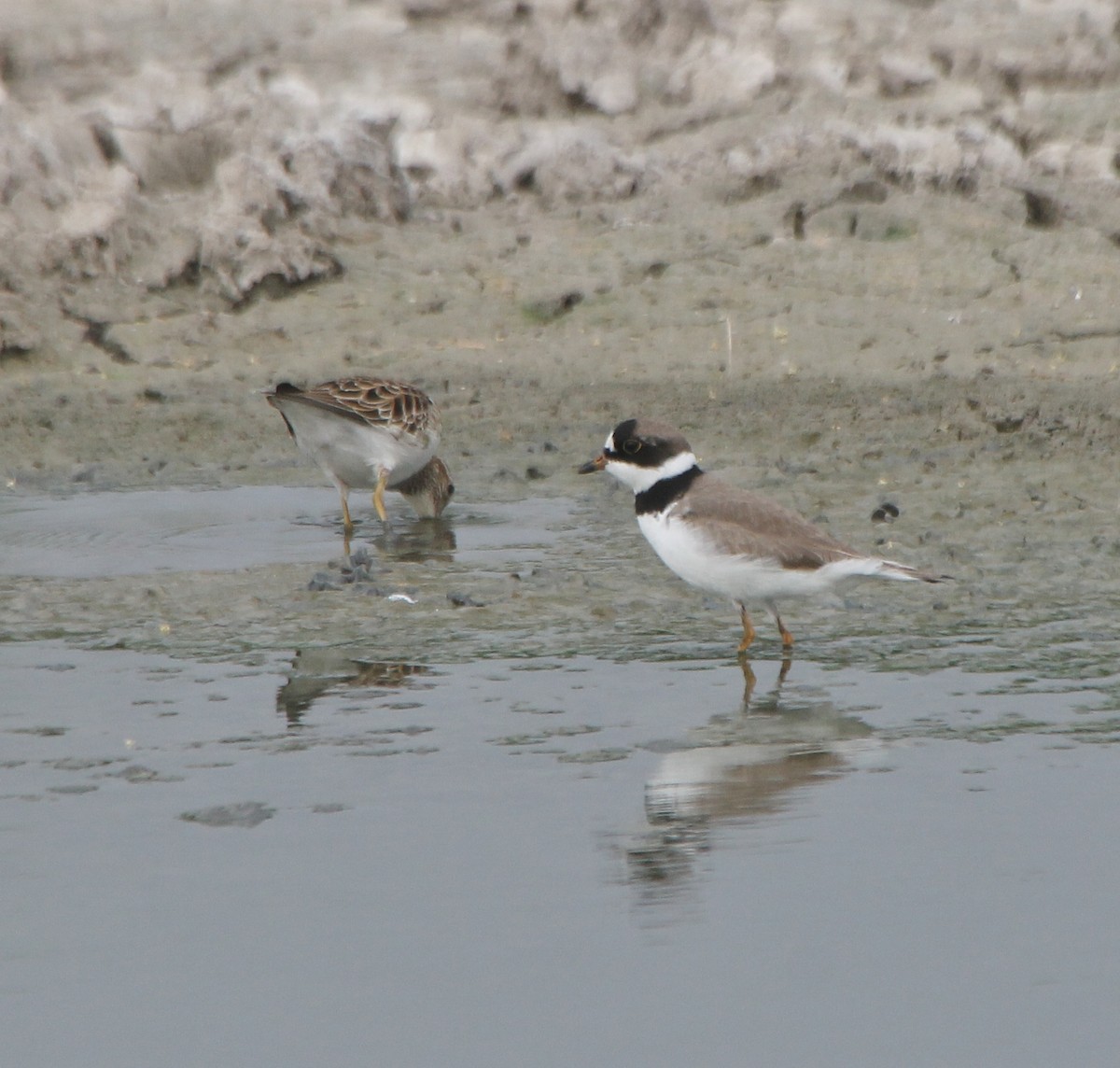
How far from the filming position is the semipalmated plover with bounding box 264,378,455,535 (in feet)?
33.9

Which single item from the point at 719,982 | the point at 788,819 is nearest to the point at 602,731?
the point at 788,819

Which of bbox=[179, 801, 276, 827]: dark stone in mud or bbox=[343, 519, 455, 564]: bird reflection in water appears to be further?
bbox=[343, 519, 455, 564]: bird reflection in water

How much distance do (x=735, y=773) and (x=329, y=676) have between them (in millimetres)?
1942

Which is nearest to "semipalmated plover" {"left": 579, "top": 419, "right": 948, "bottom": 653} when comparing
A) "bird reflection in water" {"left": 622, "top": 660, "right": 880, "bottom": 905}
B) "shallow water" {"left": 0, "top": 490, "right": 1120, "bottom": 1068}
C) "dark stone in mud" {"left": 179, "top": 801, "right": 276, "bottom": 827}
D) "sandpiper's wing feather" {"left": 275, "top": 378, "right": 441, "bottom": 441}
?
"shallow water" {"left": 0, "top": 490, "right": 1120, "bottom": 1068}

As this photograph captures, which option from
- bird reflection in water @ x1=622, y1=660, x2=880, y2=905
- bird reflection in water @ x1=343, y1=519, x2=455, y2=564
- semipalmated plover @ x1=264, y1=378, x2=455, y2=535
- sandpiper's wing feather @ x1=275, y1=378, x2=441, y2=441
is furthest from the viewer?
semipalmated plover @ x1=264, y1=378, x2=455, y2=535

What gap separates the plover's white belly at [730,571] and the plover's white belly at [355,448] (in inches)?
126

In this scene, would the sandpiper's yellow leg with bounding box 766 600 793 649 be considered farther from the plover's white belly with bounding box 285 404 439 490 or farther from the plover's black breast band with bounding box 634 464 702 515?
the plover's white belly with bounding box 285 404 439 490

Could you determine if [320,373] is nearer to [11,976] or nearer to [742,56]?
[742,56]

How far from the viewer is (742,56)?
1490cm

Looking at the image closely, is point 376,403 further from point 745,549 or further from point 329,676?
point 745,549

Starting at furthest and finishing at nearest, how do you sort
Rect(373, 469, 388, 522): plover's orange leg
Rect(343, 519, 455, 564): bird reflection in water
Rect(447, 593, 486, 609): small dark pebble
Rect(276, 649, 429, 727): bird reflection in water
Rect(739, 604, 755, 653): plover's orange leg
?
1. Rect(373, 469, 388, 522): plover's orange leg
2. Rect(343, 519, 455, 564): bird reflection in water
3. Rect(447, 593, 486, 609): small dark pebble
4. Rect(739, 604, 755, 653): plover's orange leg
5. Rect(276, 649, 429, 727): bird reflection in water

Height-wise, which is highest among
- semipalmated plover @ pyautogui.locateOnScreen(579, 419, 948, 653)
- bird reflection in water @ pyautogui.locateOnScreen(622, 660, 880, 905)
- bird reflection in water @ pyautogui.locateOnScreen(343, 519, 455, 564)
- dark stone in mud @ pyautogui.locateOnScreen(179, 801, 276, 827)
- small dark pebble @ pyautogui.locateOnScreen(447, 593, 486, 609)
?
semipalmated plover @ pyautogui.locateOnScreen(579, 419, 948, 653)

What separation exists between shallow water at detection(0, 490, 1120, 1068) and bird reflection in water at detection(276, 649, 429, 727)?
0.02 m

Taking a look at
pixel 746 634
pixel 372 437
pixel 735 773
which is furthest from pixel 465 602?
pixel 735 773
